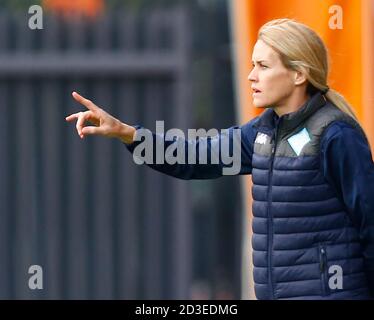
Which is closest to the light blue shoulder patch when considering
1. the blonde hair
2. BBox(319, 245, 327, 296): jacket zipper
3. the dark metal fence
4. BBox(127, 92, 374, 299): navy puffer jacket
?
BBox(127, 92, 374, 299): navy puffer jacket

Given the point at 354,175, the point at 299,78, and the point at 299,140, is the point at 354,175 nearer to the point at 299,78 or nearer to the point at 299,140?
the point at 299,140

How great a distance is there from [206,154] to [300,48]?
0.44 meters

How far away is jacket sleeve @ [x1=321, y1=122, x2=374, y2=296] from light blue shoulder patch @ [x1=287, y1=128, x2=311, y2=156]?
0.05m

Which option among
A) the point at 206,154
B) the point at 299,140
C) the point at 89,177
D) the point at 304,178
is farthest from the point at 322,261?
the point at 89,177

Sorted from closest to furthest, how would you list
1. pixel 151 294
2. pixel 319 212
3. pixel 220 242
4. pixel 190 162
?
pixel 319 212
pixel 190 162
pixel 151 294
pixel 220 242

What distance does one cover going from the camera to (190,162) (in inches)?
156

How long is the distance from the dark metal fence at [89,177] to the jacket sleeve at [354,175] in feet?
10.4

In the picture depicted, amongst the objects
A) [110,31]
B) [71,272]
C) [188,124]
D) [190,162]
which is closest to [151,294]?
[71,272]

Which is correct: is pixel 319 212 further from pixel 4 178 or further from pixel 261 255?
pixel 4 178

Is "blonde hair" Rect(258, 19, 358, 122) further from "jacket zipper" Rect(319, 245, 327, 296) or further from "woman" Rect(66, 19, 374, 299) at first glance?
"jacket zipper" Rect(319, 245, 327, 296)

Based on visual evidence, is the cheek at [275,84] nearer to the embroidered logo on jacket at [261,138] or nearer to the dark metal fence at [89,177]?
the embroidered logo on jacket at [261,138]

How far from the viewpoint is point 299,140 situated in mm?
3748

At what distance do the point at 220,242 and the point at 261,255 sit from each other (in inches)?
151

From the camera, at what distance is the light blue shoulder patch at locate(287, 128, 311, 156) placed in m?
3.73
